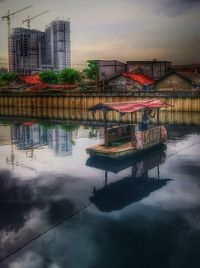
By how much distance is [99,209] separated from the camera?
15.2m

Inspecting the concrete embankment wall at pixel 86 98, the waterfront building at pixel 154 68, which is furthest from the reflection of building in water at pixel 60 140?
the waterfront building at pixel 154 68

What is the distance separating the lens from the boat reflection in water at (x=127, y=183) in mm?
16250

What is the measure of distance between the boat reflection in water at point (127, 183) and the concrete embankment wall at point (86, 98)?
33.1 meters

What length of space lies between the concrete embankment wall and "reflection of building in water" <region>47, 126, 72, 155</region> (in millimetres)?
21217

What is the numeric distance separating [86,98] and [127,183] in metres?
49.2

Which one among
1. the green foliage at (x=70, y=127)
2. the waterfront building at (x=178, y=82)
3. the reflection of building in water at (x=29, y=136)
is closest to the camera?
the reflection of building in water at (x=29, y=136)

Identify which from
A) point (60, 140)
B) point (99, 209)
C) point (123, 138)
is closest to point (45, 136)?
point (60, 140)

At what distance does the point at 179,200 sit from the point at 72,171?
8.32m

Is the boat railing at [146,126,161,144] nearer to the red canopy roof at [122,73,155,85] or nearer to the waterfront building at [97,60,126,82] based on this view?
the red canopy roof at [122,73,155,85]

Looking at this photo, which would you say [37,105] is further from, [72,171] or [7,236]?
[7,236]

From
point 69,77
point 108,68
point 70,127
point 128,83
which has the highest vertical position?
point 108,68

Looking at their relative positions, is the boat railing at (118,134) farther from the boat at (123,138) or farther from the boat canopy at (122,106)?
the boat canopy at (122,106)

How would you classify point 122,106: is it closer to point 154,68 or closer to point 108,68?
point 108,68

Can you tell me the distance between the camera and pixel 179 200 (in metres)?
16.4
